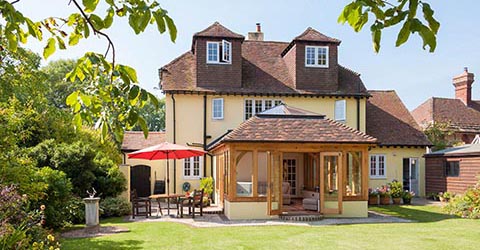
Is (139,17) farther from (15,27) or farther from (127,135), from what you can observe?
(127,135)

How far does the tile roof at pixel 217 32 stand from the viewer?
70.4 ft

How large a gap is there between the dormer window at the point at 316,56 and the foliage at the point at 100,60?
20.6 metres

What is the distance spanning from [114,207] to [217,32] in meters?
10.5

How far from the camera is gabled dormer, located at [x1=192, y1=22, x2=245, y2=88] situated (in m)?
21.5

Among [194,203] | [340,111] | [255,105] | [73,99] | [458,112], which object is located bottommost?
[194,203]

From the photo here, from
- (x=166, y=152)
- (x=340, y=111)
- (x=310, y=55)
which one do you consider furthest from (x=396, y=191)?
(x=166, y=152)

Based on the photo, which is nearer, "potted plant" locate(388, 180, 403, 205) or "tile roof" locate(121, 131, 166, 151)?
"potted plant" locate(388, 180, 403, 205)

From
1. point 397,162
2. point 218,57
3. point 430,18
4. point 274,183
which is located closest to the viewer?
point 430,18

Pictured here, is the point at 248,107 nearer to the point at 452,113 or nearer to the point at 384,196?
the point at 384,196

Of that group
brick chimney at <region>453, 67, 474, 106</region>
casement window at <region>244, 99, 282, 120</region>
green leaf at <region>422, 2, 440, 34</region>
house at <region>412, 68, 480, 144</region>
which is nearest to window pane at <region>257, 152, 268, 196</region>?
casement window at <region>244, 99, 282, 120</region>

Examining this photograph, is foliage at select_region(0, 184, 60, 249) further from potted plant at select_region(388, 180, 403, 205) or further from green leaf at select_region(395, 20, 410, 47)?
potted plant at select_region(388, 180, 403, 205)

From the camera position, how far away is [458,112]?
32344 millimetres

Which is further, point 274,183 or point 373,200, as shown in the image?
point 373,200

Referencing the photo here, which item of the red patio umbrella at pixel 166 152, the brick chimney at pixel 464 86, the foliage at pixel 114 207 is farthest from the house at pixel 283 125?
the brick chimney at pixel 464 86
